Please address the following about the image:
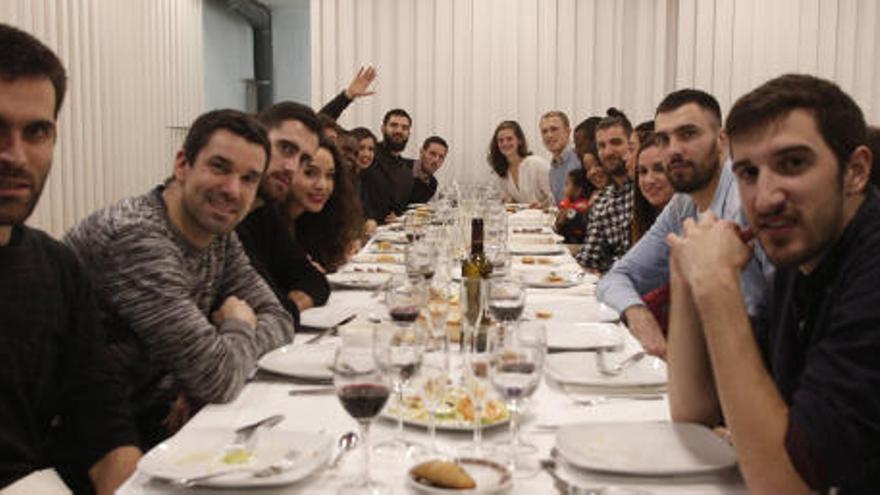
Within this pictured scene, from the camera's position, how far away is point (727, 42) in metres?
7.70

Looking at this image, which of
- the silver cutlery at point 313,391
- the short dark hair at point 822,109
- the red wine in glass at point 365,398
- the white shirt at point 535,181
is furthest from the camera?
the white shirt at point 535,181

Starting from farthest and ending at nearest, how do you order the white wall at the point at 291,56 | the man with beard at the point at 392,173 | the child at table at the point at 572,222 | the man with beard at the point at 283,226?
the white wall at the point at 291,56 → the man with beard at the point at 392,173 → the child at table at the point at 572,222 → the man with beard at the point at 283,226

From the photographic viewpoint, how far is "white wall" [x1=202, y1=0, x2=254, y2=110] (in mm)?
9398

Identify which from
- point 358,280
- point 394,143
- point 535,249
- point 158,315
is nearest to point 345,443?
point 158,315

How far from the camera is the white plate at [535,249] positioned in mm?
4090

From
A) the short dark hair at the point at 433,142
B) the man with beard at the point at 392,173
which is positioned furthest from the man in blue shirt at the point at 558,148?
the man with beard at the point at 392,173

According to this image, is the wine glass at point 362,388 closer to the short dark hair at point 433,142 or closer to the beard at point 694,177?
the beard at point 694,177

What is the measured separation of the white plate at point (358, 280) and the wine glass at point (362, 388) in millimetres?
1659

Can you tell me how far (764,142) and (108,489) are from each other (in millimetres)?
1273

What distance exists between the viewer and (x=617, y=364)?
1.84m

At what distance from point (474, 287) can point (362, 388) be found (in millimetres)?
838

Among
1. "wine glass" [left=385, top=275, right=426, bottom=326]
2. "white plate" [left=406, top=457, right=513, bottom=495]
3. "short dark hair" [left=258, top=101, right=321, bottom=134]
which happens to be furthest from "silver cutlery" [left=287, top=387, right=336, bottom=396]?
"short dark hair" [left=258, top=101, right=321, bottom=134]

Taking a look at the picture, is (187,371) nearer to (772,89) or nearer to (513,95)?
(772,89)

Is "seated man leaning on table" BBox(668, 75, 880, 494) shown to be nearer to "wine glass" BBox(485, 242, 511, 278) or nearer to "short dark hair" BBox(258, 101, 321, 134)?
"wine glass" BBox(485, 242, 511, 278)
